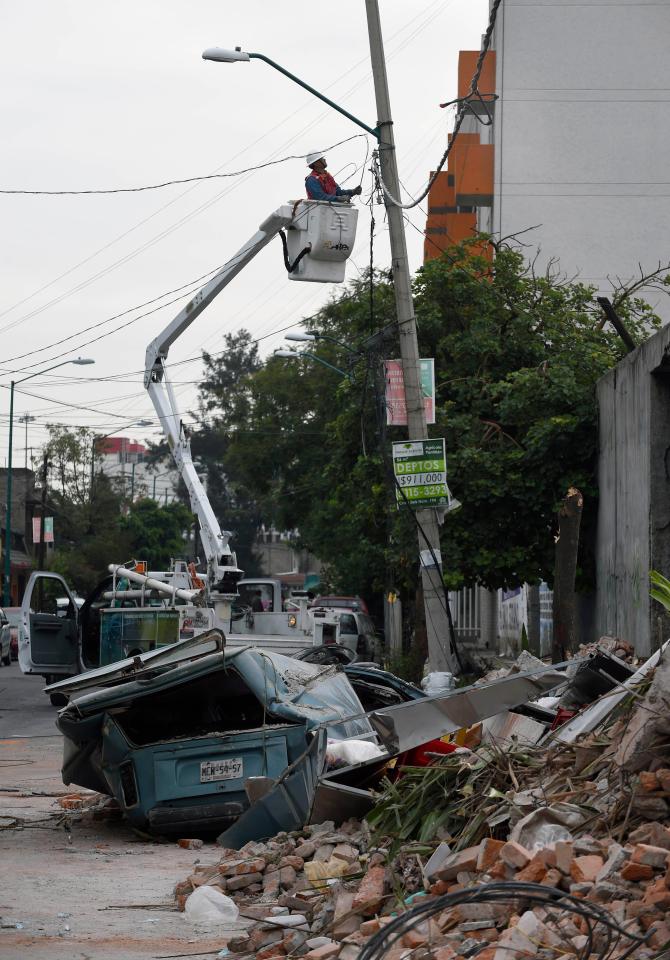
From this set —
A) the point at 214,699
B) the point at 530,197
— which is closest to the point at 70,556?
the point at 530,197

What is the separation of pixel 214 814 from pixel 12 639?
3181cm

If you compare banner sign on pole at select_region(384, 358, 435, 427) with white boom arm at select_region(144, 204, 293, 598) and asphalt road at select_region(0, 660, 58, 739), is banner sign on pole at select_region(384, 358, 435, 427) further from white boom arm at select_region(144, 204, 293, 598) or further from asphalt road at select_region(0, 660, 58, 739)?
asphalt road at select_region(0, 660, 58, 739)

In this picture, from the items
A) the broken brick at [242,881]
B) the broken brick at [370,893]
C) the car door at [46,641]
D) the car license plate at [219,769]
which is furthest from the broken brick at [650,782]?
the car door at [46,641]

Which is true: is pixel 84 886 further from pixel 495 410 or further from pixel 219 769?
pixel 495 410

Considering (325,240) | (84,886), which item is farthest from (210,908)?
(325,240)

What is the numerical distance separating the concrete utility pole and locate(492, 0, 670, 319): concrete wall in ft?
69.7

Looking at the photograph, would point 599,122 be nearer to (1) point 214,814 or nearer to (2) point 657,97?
(2) point 657,97

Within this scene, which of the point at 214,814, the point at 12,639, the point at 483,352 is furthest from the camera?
the point at 12,639

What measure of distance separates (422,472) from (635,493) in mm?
2491

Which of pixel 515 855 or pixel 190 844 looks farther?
pixel 190 844

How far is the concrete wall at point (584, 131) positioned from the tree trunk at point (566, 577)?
75.9 ft

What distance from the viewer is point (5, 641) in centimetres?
3738

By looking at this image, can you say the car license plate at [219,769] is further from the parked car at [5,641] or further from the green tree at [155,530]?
the green tree at [155,530]

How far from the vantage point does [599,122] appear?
121 feet
